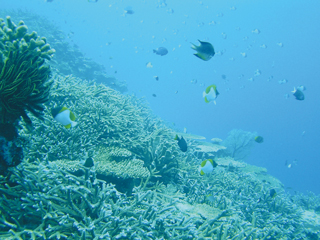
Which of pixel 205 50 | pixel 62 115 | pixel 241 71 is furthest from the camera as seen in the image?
pixel 241 71

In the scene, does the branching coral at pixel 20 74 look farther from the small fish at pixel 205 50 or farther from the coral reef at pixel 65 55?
the coral reef at pixel 65 55

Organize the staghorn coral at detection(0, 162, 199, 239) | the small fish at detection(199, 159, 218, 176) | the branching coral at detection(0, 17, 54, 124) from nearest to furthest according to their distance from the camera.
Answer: the branching coral at detection(0, 17, 54, 124), the staghorn coral at detection(0, 162, 199, 239), the small fish at detection(199, 159, 218, 176)

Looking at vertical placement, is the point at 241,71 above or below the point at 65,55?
above

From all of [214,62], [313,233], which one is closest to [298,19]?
[214,62]

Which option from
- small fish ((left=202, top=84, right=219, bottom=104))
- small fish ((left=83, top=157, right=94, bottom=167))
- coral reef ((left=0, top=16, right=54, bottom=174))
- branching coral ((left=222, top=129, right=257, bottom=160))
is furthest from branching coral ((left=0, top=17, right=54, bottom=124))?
branching coral ((left=222, top=129, right=257, bottom=160))

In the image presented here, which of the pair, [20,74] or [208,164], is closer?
[20,74]

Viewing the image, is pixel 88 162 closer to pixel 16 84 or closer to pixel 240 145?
pixel 16 84

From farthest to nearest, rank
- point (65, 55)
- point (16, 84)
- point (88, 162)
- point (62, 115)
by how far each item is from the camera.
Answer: point (65, 55), point (62, 115), point (88, 162), point (16, 84)

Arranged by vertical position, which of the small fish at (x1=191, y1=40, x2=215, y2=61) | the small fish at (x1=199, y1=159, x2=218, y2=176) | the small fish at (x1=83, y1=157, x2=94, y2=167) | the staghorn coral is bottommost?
the staghorn coral

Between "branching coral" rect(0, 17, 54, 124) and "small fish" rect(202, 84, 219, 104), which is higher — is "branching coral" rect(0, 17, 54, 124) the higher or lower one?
the lower one

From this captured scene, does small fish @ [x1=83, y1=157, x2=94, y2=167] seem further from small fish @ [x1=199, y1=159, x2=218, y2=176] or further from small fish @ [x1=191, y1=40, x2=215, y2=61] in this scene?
small fish @ [x1=191, y1=40, x2=215, y2=61]

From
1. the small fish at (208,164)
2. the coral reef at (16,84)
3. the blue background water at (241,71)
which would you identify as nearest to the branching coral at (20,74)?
the coral reef at (16,84)

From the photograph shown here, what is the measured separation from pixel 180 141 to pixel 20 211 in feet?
9.70

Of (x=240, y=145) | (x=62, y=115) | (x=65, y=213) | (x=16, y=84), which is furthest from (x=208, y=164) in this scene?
(x=240, y=145)
